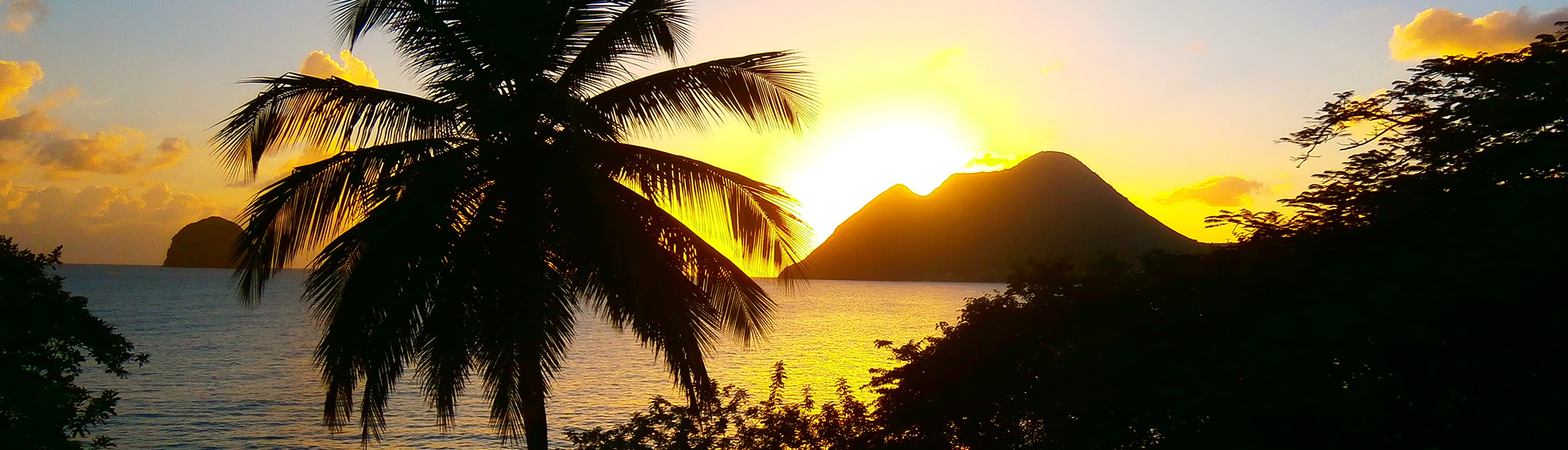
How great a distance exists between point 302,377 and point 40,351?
4843 cm

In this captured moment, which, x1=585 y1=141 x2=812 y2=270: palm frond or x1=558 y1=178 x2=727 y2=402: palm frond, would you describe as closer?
x1=558 y1=178 x2=727 y2=402: palm frond

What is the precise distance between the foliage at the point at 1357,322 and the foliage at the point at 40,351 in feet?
35.3

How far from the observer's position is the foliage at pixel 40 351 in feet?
34.8

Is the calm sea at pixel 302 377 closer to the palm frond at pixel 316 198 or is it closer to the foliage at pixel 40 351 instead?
the palm frond at pixel 316 198

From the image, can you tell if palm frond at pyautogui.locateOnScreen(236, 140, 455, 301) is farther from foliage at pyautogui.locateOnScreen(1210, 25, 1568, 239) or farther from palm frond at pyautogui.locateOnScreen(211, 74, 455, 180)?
foliage at pyautogui.locateOnScreen(1210, 25, 1568, 239)

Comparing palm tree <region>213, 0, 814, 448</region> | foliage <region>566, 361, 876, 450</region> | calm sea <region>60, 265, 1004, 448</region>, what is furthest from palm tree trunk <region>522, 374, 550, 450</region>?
foliage <region>566, 361, 876, 450</region>

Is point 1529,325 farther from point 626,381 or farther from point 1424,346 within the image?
point 626,381

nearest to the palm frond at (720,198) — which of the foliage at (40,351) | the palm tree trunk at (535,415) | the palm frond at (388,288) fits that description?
the palm frond at (388,288)

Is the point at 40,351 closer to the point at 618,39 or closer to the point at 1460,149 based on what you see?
the point at 618,39

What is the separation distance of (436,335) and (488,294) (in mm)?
540

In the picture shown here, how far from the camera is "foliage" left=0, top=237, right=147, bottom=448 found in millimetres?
10609

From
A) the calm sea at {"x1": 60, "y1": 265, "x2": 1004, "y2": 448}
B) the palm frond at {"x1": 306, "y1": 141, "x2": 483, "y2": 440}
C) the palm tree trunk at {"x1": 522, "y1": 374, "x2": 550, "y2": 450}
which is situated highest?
the palm frond at {"x1": 306, "y1": 141, "x2": 483, "y2": 440}

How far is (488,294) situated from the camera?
23.7 feet

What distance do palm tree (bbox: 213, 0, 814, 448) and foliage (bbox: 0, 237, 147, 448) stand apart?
5696 mm
